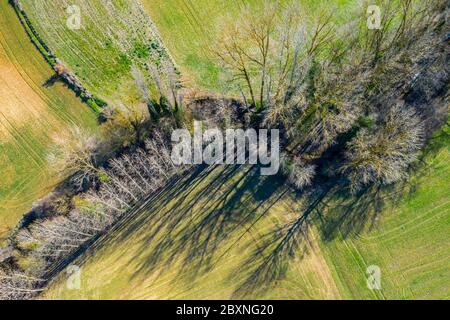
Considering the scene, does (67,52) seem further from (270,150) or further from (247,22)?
(270,150)

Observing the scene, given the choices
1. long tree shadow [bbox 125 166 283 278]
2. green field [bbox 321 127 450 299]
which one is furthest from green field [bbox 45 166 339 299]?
green field [bbox 321 127 450 299]

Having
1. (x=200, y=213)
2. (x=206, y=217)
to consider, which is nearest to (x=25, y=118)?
(x=200, y=213)

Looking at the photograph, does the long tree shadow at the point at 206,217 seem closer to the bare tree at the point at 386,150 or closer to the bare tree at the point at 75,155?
the bare tree at the point at 75,155

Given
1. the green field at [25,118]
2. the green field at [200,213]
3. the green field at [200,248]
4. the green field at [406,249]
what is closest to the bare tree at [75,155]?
the green field at [25,118]

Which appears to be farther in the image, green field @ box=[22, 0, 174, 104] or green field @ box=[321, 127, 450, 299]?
green field @ box=[22, 0, 174, 104]

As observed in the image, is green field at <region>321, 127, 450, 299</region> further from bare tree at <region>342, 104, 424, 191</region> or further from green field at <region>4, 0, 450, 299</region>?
bare tree at <region>342, 104, 424, 191</region>

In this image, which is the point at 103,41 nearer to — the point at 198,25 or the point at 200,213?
the point at 198,25

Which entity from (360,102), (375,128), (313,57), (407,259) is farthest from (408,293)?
(313,57)
